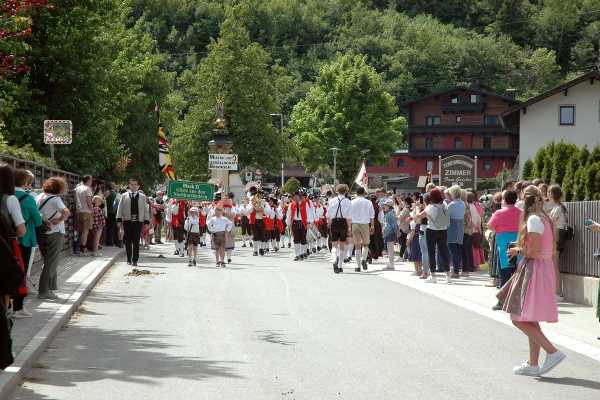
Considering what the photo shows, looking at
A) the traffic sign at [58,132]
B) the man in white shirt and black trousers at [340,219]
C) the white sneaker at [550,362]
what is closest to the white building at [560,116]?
the man in white shirt and black trousers at [340,219]

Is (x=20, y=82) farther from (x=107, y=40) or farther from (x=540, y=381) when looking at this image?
(x=540, y=381)

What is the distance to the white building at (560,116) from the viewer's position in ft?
186

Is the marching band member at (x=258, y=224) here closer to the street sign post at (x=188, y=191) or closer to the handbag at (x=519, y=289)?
the street sign post at (x=188, y=191)

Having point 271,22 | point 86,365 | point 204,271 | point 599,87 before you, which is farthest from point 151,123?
point 271,22

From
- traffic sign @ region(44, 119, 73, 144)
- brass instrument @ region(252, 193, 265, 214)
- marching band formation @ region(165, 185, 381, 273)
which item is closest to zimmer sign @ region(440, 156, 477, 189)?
marching band formation @ region(165, 185, 381, 273)

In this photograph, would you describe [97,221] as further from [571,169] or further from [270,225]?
[571,169]

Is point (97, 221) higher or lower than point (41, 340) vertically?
higher

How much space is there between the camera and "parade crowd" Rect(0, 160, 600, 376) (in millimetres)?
9688

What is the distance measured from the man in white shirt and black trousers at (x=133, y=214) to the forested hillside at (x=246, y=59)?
10.5ft

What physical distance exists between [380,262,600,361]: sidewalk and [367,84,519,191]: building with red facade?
81.5 metres

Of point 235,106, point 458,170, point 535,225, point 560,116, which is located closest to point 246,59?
point 235,106

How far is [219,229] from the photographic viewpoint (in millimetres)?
24469

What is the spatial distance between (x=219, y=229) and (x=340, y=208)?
9.11ft

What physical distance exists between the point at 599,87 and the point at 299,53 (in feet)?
281
